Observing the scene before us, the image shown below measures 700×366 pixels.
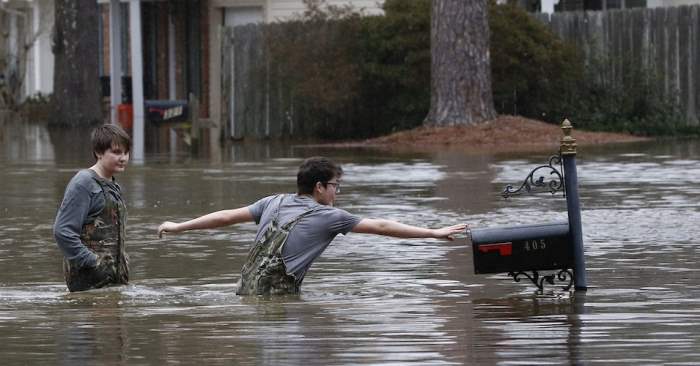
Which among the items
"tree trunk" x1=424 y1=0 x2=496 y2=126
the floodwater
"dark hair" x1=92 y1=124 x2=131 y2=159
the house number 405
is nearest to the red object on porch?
"tree trunk" x1=424 y1=0 x2=496 y2=126

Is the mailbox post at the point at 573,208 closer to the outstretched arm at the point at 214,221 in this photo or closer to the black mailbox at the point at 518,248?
the black mailbox at the point at 518,248

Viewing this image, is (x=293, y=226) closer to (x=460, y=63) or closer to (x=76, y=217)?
(x=76, y=217)

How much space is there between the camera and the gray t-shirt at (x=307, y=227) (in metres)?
10.1

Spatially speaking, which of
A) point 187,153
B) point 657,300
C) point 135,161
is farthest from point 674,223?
point 187,153

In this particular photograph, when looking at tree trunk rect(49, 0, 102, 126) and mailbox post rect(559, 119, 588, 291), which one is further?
tree trunk rect(49, 0, 102, 126)

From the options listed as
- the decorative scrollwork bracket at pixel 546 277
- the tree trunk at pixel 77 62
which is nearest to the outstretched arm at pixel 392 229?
the decorative scrollwork bracket at pixel 546 277

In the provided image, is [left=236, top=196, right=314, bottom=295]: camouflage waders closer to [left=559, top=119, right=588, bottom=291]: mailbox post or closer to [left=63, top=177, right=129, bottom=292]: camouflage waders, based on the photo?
[left=63, top=177, right=129, bottom=292]: camouflage waders

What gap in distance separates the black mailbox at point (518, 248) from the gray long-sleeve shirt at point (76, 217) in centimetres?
224

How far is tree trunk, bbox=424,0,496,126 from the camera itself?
27562 mm

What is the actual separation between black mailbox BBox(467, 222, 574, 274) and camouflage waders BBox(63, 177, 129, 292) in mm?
2102

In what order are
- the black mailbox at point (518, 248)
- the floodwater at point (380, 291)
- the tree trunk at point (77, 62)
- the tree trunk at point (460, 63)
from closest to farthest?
the floodwater at point (380, 291) → the black mailbox at point (518, 248) → the tree trunk at point (460, 63) → the tree trunk at point (77, 62)

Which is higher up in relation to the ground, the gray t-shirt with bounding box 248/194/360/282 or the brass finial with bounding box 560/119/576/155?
the brass finial with bounding box 560/119/576/155

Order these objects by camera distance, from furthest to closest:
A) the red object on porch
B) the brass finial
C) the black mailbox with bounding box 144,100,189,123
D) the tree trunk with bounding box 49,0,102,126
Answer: the tree trunk with bounding box 49,0,102,126
the red object on porch
the black mailbox with bounding box 144,100,189,123
the brass finial

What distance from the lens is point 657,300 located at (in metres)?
9.86
